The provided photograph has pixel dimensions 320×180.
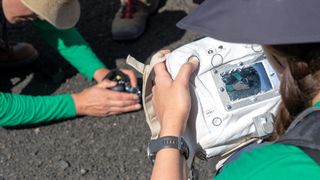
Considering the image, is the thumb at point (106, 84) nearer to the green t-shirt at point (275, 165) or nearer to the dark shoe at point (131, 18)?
the dark shoe at point (131, 18)

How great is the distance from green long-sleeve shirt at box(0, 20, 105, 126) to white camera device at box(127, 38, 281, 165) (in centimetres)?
105

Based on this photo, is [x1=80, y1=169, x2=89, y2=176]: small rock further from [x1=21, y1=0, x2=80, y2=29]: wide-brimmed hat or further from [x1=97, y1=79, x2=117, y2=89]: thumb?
[x1=21, y1=0, x2=80, y2=29]: wide-brimmed hat

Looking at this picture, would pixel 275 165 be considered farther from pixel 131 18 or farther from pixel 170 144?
pixel 131 18

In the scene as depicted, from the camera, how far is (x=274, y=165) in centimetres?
114

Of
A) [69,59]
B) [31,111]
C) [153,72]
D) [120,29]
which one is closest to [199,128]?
[153,72]

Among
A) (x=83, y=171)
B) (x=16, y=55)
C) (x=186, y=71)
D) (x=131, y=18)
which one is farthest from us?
(x=131, y=18)

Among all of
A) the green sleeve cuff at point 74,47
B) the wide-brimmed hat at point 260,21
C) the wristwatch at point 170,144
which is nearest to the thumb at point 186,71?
the wristwatch at point 170,144

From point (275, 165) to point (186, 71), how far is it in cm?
63

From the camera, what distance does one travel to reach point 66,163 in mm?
2613

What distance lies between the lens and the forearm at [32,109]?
2.60 metres

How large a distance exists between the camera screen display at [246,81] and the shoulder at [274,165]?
0.52 meters

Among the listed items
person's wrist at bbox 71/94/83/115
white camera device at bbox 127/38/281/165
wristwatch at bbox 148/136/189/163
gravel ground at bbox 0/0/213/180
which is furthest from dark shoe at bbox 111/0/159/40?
wristwatch at bbox 148/136/189/163

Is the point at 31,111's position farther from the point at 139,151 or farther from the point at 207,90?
the point at 207,90

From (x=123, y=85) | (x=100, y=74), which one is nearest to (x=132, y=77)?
(x=123, y=85)
